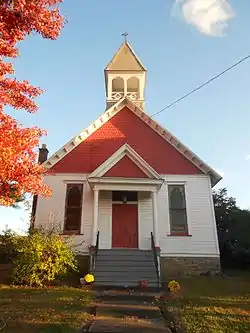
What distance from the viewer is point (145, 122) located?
17750 millimetres

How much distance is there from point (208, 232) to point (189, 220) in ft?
3.36

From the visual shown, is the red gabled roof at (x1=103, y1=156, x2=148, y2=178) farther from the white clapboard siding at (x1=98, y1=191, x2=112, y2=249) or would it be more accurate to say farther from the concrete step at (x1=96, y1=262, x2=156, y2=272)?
the concrete step at (x1=96, y1=262, x2=156, y2=272)

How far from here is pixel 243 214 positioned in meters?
18.8

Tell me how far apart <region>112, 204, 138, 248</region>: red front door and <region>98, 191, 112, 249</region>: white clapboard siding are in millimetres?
195

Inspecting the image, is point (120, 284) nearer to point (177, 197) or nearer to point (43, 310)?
point (43, 310)

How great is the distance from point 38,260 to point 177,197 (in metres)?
7.52

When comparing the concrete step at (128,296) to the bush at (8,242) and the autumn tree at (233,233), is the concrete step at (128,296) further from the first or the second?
the autumn tree at (233,233)

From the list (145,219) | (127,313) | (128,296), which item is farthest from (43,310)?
(145,219)

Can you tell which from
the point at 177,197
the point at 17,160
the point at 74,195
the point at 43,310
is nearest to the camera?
the point at 43,310

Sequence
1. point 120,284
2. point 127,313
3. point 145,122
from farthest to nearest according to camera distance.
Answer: point 145,122, point 120,284, point 127,313

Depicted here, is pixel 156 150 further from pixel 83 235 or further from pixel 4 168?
pixel 4 168

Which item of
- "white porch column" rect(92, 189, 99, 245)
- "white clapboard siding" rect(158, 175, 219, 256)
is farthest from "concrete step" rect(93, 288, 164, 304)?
"white clapboard siding" rect(158, 175, 219, 256)

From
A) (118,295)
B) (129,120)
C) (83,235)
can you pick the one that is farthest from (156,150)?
(118,295)

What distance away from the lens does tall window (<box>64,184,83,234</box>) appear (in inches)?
592
